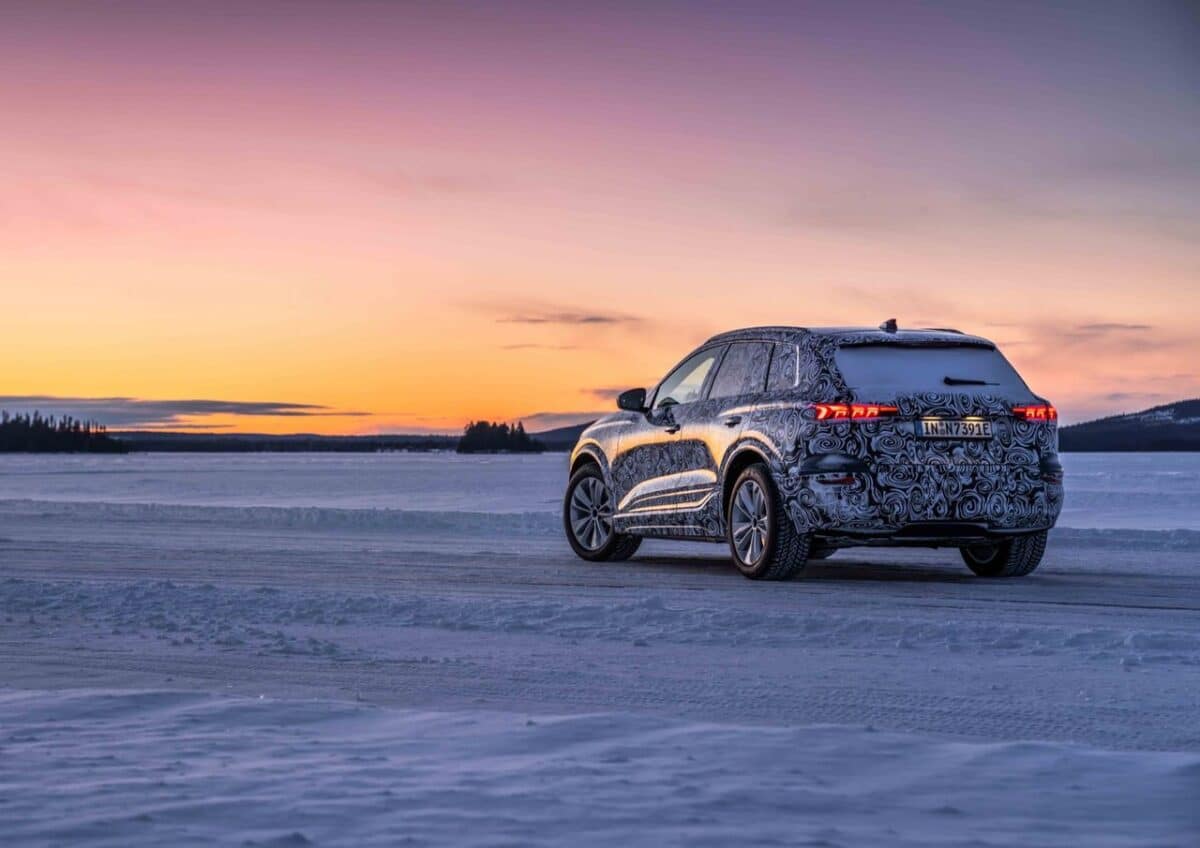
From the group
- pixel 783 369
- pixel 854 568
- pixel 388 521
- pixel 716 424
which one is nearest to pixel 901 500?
pixel 783 369

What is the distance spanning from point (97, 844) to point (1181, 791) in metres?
2.76

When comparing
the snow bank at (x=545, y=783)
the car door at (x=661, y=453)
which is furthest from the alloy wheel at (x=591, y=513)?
the snow bank at (x=545, y=783)

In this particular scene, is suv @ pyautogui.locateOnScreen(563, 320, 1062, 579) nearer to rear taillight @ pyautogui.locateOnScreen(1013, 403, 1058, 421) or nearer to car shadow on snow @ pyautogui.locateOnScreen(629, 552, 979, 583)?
rear taillight @ pyautogui.locateOnScreen(1013, 403, 1058, 421)

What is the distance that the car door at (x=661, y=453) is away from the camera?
40.4 ft

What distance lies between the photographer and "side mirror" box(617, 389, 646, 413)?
12.9 meters

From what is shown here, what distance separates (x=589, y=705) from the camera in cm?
575

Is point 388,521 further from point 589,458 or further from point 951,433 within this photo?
point 951,433

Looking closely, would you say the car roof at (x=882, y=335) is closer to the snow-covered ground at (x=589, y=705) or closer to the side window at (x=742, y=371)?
the side window at (x=742, y=371)

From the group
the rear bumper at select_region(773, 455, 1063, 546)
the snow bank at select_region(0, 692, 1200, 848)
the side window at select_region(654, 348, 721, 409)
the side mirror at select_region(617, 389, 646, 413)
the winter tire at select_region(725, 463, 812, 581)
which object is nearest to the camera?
the snow bank at select_region(0, 692, 1200, 848)

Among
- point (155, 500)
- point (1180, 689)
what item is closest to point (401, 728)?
point (1180, 689)

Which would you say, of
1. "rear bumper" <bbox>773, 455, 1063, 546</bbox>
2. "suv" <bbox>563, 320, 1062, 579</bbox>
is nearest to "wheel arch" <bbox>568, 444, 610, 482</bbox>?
"suv" <bbox>563, 320, 1062, 579</bbox>

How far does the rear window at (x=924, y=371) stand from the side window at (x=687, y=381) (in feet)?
5.71

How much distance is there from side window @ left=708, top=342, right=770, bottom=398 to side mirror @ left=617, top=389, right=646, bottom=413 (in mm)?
803

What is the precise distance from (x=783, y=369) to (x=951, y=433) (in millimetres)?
1325
